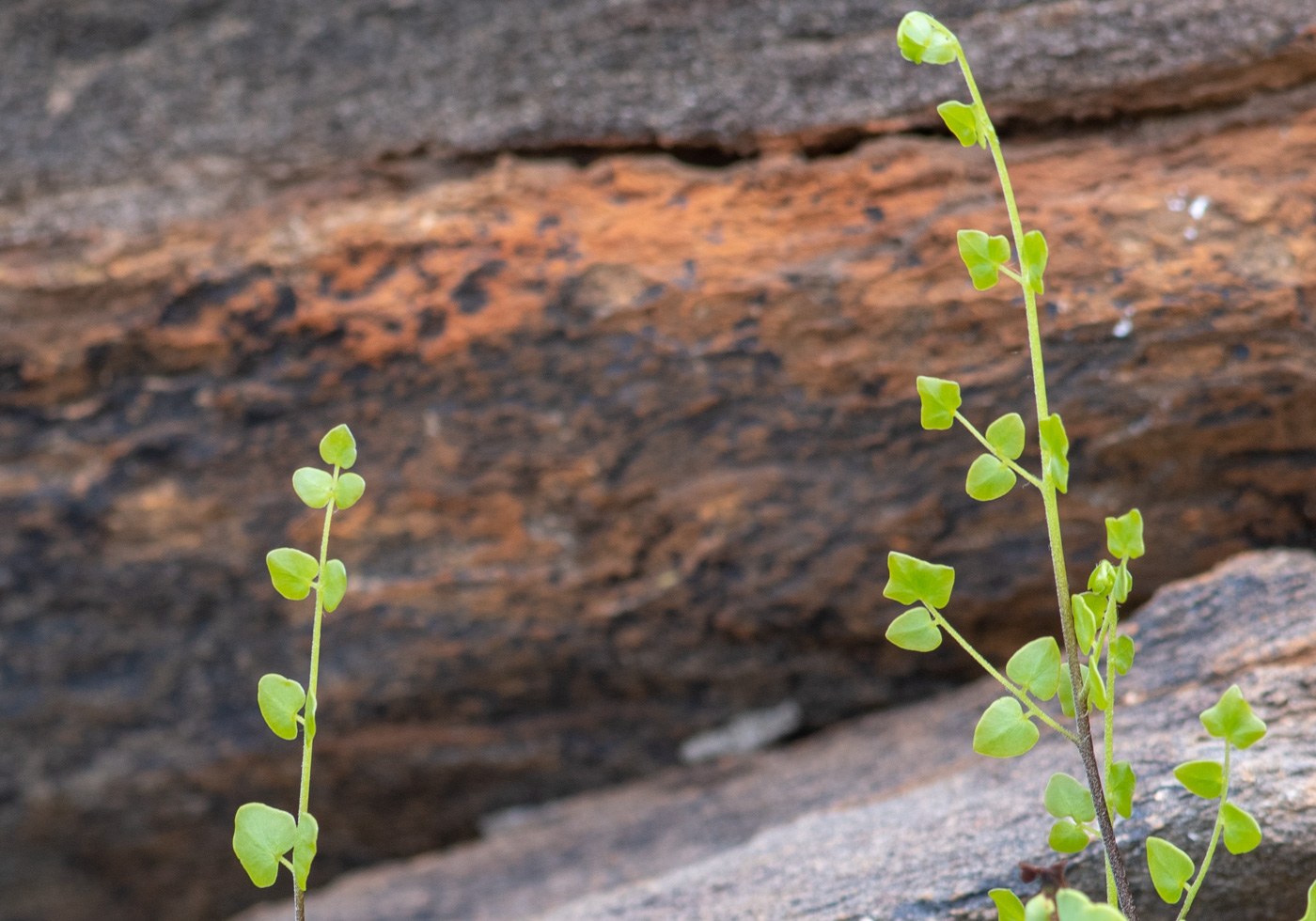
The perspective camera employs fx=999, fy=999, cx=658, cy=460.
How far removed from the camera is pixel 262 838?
2.87ft

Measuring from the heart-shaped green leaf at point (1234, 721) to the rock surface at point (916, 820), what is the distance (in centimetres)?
37

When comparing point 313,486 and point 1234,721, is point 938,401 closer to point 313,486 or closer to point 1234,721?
point 1234,721

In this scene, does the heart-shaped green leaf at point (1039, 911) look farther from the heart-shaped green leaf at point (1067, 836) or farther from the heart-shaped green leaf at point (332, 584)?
the heart-shaped green leaf at point (332, 584)

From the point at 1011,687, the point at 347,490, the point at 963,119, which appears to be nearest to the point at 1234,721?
the point at 1011,687

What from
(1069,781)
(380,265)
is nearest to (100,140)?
(380,265)

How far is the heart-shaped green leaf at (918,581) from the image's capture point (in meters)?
0.84

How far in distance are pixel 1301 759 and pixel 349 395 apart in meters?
1.51

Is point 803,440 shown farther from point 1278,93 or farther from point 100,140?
point 100,140

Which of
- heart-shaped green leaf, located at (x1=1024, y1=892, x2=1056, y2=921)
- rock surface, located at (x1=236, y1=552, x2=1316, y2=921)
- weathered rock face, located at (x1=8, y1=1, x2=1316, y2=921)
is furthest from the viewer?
weathered rock face, located at (x1=8, y1=1, x2=1316, y2=921)

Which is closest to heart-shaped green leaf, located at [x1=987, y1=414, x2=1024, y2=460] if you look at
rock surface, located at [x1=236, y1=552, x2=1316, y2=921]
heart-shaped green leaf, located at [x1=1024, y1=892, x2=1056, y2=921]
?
heart-shaped green leaf, located at [x1=1024, y1=892, x2=1056, y2=921]

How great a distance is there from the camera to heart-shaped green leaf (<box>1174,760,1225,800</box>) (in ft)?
2.55

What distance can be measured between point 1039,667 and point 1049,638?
26 mm

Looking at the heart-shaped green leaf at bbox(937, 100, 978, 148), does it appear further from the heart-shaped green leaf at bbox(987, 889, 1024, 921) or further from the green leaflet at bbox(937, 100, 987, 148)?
the heart-shaped green leaf at bbox(987, 889, 1024, 921)

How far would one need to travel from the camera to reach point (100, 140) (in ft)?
6.02
